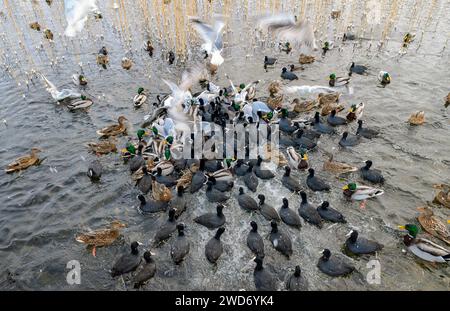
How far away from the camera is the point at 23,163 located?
10.6 meters

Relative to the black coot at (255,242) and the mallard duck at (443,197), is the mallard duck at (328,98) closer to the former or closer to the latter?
the mallard duck at (443,197)

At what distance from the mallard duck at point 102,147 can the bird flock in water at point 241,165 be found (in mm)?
31

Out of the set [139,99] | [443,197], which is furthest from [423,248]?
[139,99]

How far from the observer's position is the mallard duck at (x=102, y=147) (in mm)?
11086

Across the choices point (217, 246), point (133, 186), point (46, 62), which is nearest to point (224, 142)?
point (133, 186)

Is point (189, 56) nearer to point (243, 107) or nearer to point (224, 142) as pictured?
point (243, 107)

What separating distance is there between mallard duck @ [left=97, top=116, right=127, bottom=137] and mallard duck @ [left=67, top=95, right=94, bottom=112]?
91.1 inches

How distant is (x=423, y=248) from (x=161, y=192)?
6.62 meters

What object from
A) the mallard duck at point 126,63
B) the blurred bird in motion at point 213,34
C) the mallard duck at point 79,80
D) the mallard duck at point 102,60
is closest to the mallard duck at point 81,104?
the mallard duck at point 79,80

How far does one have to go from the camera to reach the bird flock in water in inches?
309

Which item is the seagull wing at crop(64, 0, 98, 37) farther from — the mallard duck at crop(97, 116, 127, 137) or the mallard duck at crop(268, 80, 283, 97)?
the mallard duck at crop(268, 80, 283, 97)

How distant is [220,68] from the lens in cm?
1656

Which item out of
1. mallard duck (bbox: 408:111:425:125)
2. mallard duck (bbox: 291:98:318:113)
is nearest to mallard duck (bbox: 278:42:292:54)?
mallard duck (bbox: 291:98:318:113)

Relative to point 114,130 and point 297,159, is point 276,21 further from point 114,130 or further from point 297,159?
point 114,130
